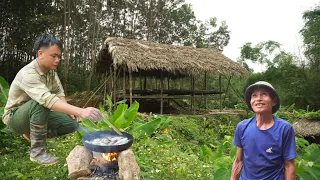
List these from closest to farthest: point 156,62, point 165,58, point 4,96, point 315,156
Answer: point 315,156 < point 4,96 < point 156,62 < point 165,58

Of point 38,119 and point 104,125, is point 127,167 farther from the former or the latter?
point 104,125

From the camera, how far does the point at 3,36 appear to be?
13.6m

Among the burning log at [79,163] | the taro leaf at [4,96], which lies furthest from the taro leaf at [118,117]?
the taro leaf at [4,96]

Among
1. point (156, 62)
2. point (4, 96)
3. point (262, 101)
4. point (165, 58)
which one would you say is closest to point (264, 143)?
point (262, 101)

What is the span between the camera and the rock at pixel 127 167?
7.59ft

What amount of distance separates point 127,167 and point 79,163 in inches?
15.9

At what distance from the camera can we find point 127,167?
2.33 m

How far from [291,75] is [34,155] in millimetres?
17764

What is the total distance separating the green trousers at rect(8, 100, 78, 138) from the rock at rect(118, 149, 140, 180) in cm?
87

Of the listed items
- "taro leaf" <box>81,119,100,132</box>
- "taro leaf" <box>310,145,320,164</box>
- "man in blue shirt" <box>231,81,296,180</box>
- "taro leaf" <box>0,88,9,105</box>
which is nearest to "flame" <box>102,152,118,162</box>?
"man in blue shirt" <box>231,81,296,180</box>

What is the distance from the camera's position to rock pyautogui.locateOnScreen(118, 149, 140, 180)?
2314mm

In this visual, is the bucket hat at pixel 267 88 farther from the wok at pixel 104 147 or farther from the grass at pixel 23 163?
the grass at pixel 23 163

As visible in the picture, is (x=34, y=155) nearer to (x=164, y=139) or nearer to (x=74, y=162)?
(x=74, y=162)

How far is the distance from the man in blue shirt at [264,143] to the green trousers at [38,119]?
1736 millimetres
